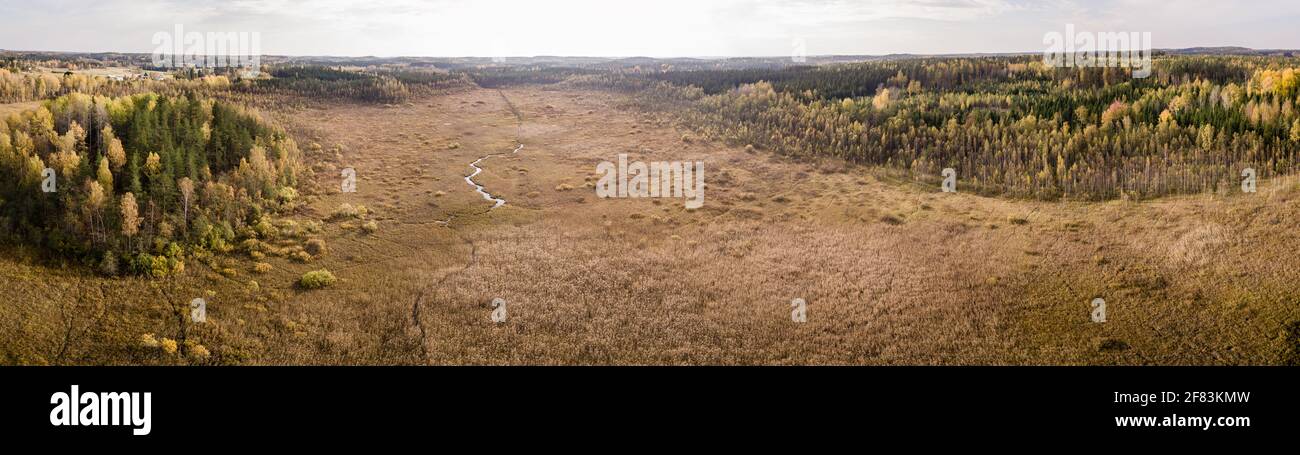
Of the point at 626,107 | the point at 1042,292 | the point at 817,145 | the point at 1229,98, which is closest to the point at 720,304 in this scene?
the point at 1042,292

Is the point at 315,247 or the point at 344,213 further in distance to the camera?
the point at 344,213

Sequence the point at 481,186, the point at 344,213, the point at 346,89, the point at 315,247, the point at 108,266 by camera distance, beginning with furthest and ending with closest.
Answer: the point at 346,89, the point at 481,186, the point at 344,213, the point at 315,247, the point at 108,266

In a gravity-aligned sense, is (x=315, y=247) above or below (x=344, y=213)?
below

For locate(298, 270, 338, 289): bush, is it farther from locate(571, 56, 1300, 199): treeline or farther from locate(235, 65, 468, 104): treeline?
locate(235, 65, 468, 104): treeline

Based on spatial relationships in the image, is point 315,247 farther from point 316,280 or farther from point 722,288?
point 722,288

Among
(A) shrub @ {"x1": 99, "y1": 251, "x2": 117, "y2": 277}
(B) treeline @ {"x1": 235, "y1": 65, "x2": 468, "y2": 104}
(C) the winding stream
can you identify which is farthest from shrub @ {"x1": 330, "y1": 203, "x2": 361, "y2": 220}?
(B) treeline @ {"x1": 235, "y1": 65, "x2": 468, "y2": 104}

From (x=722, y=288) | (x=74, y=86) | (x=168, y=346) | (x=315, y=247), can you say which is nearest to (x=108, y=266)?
(x=315, y=247)

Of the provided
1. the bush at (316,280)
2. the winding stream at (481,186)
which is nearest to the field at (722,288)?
the bush at (316,280)
